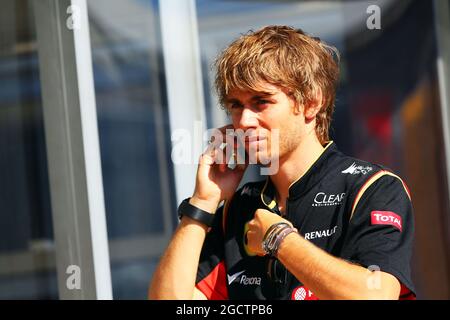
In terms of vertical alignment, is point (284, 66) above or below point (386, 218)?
above

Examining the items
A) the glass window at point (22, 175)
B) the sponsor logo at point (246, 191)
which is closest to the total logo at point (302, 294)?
the sponsor logo at point (246, 191)

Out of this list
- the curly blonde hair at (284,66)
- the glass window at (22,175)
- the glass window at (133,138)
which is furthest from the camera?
the glass window at (133,138)

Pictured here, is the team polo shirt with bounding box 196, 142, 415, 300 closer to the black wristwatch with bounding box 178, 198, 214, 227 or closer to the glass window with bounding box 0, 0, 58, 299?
the black wristwatch with bounding box 178, 198, 214, 227

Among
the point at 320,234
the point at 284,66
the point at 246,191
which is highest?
the point at 284,66

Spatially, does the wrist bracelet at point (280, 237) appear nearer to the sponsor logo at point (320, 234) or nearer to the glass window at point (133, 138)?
the sponsor logo at point (320, 234)

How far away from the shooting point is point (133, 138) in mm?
3732

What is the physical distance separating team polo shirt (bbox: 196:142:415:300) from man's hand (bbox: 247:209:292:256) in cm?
8

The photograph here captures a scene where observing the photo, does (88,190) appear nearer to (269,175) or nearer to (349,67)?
(269,175)

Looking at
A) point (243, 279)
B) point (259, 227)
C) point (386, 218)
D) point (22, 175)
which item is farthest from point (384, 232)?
point (22, 175)

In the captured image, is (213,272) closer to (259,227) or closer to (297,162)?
(259,227)

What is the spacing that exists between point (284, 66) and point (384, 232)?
495 millimetres

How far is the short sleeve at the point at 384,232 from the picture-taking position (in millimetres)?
1557

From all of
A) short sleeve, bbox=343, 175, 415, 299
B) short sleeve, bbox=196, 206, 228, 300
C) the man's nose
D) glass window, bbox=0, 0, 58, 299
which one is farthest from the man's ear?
glass window, bbox=0, 0, 58, 299

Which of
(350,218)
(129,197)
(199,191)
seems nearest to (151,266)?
(129,197)
